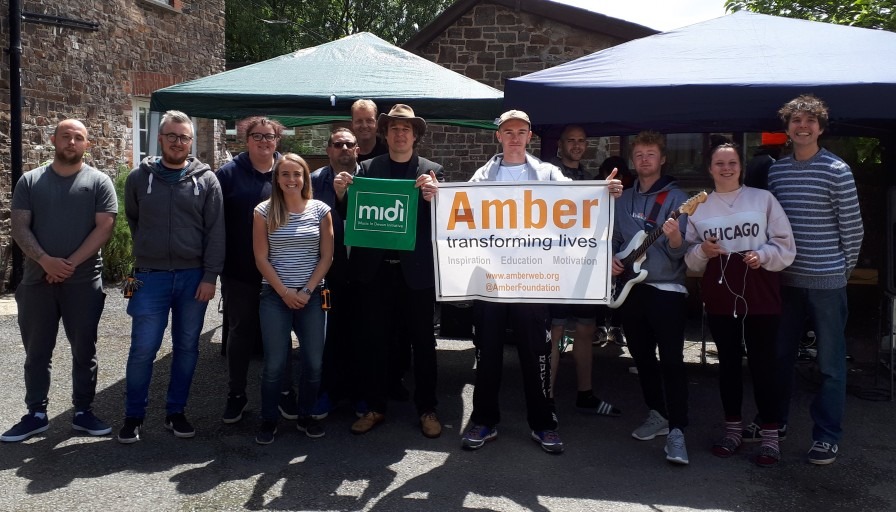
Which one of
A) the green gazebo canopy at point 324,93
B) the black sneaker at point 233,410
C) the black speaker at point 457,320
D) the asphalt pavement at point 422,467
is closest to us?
the asphalt pavement at point 422,467

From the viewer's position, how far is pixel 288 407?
5.45 metres

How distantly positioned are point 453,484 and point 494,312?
102 centimetres

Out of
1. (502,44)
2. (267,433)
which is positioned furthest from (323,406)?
(502,44)

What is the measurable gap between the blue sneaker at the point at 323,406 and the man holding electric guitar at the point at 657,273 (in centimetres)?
202

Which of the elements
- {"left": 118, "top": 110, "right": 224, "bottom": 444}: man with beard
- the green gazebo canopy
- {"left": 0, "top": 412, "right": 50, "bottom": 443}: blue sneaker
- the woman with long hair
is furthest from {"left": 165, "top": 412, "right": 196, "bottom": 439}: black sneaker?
the woman with long hair

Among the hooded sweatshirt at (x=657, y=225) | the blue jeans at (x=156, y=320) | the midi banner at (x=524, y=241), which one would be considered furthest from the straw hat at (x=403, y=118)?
the blue jeans at (x=156, y=320)

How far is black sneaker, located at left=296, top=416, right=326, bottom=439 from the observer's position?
5023mm

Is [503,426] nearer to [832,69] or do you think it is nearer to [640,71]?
[640,71]

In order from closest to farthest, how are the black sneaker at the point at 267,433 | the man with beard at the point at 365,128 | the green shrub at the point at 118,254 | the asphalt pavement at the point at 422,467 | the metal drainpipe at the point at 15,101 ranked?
the asphalt pavement at the point at 422,467 < the black sneaker at the point at 267,433 < the man with beard at the point at 365,128 < the metal drainpipe at the point at 15,101 < the green shrub at the point at 118,254

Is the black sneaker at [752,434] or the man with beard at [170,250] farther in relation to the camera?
the black sneaker at [752,434]

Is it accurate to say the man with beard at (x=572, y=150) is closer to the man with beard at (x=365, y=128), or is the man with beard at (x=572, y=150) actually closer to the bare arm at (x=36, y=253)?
the man with beard at (x=365, y=128)

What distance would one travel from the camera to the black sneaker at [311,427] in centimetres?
502

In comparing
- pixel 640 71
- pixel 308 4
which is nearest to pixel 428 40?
pixel 640 71

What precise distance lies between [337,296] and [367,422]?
2.83 feet
